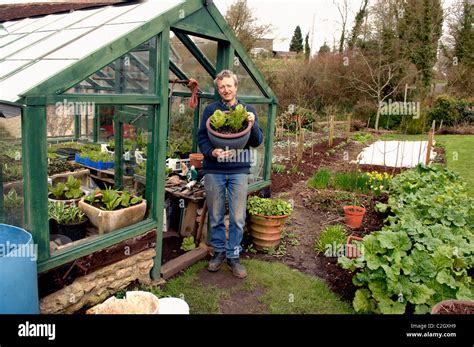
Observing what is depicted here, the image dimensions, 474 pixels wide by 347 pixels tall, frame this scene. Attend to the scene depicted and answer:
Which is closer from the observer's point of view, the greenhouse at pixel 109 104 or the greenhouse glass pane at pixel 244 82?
the greenhouse at pixel 109 104

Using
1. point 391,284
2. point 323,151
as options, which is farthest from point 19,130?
point 323,151

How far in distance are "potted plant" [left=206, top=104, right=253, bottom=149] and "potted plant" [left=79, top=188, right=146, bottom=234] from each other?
38.9 inches

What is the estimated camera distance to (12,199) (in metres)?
3.29

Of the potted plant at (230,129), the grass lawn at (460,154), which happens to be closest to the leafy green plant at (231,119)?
the potted plant at (230,129)

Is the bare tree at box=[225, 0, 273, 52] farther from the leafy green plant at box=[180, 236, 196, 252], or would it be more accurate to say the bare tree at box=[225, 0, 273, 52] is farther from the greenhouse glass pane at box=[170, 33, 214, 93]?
the leafy green plant at box=[180, 236, 196, 252]

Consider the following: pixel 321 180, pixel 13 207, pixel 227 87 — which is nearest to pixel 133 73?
pixel 227 87

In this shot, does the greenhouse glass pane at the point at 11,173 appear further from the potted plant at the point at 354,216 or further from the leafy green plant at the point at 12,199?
the potted plant at the point at 354,216

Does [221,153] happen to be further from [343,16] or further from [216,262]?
[343,16]

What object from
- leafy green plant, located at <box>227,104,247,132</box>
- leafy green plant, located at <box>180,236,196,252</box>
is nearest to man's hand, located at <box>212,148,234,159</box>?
leafy green plant, located at <box>227,104,247,132</box>

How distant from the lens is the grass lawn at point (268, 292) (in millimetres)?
4027

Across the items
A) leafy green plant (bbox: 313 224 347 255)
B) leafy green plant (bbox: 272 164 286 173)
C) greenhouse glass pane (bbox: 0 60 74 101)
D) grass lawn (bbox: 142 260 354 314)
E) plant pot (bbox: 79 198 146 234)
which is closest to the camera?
greenhouse glass pane (bbox: 0 60 74 101)

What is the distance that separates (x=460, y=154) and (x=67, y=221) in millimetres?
12148

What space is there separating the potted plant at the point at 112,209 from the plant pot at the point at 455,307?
2.75 metres

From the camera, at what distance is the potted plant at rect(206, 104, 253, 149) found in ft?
13.4
